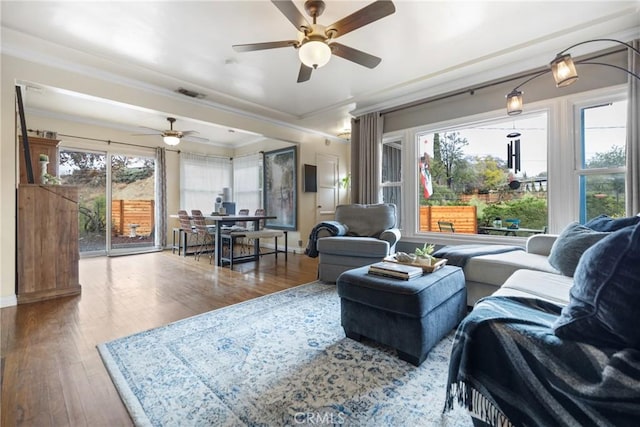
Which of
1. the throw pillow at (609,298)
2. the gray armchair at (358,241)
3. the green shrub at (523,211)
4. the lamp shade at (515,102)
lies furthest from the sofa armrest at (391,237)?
the throw pillow at (609,298)

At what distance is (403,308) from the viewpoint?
1.64 metres

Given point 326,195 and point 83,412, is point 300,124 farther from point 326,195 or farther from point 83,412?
point 83,412

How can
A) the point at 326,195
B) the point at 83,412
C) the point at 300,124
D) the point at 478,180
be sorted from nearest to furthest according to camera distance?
the point at 83,412 → the point at 478,180 → the point at 300,124 → the point at 326,195

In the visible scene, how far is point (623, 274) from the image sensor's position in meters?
0.77

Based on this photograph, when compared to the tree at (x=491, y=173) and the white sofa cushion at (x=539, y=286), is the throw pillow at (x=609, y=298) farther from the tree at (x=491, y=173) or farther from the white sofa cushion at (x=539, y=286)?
the tree at (x=491, y=173)

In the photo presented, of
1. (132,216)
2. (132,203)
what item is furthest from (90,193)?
(132,216)

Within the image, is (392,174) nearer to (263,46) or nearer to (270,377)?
(263,46)

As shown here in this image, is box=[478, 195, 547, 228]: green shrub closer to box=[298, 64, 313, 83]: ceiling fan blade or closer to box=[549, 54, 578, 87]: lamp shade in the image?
box=[549, 54, 578, 87]: lamp shade

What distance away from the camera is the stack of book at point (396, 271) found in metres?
1.81

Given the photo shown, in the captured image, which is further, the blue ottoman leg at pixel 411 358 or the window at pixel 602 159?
the window at pixel 602 159

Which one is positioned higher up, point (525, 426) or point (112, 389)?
point (525, 426)

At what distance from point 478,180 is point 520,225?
777mm

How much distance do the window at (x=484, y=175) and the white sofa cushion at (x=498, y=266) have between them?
126 cm

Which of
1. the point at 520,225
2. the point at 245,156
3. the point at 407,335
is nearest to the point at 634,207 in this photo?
the point at 520,225
